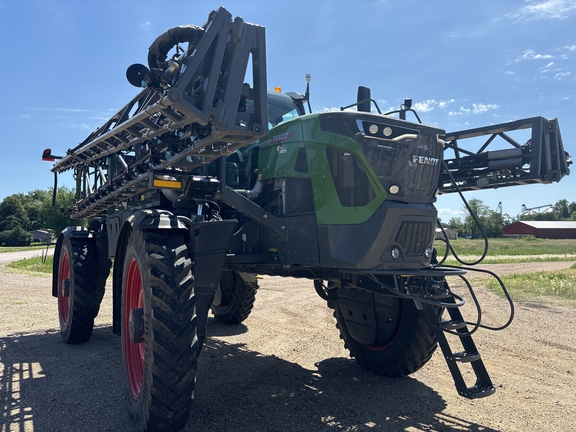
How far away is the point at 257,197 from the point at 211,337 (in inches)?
125

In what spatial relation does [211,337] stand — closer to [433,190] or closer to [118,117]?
[118,117]

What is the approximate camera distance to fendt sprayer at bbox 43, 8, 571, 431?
361 cm

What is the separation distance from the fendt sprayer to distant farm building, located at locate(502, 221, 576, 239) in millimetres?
90632

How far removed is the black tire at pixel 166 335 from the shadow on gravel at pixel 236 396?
449 mm

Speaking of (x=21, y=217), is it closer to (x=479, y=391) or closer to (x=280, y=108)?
(x=280, y=108)

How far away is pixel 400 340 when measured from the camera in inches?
200

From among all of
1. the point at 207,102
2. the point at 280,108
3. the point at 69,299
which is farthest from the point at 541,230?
the point at 207,102

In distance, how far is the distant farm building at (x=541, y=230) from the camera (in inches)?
3269

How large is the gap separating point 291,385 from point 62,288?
4.22m

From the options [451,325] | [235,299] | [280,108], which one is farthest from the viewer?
[235,299]

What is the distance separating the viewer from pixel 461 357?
397 centimetres

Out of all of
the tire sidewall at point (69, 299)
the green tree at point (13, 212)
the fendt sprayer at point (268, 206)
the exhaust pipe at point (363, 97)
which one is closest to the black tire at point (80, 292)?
the tire sidewall at point (69, 299)

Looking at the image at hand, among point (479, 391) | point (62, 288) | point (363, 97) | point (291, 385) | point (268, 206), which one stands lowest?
point (291, 385)

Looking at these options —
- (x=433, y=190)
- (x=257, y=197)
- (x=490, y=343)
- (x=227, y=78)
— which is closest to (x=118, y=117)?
(x=257, y=197)
